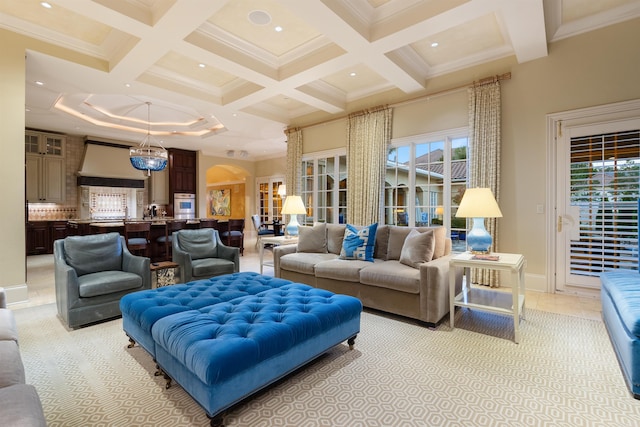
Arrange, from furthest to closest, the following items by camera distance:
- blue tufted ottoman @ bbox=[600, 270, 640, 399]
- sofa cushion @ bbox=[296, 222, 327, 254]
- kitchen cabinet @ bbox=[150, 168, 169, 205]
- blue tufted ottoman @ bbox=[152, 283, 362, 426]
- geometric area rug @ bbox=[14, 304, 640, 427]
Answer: kitchen cabinet @ bbox=[150, 168, 169, 205]
sofa cushion @ bbox=[296, 222, 327, 254]
blue tufted ottoman @ bbox=[600, 270, 640, 399]
geometric area rug @ bbox=[14, 304, 640, 427]
blue tufted ottoman @ bbox=[152, 283, 362, 426]

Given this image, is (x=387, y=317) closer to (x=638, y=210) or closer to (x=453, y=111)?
(x=638, y=210)

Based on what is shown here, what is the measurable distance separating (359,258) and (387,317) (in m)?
0.81

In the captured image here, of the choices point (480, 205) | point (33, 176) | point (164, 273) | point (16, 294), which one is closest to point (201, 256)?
point (164, 273)

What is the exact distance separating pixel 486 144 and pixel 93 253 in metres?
5.22

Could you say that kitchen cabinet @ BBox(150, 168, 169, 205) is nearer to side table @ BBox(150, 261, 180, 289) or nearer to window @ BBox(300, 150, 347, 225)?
Answer: window @ BBox(300, 150, 347, 225)

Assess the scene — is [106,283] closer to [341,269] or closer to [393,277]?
[341,269]

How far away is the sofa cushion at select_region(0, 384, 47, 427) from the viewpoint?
3.42 ft

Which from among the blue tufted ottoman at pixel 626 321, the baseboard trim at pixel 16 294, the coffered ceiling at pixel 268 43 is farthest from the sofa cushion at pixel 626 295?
the baseboard trim at pixel 16 294

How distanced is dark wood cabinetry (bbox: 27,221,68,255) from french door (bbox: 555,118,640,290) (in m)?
10.6

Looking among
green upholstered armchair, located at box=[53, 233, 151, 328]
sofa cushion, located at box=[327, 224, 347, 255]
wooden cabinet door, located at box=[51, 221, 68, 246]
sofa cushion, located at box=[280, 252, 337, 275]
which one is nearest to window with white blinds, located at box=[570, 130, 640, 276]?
sofa cushion, located at box=[327, 224, 347, 255]

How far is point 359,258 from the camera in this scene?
390 centimetres

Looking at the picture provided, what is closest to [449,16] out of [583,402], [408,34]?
[408,34]

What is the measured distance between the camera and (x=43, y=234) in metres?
7.87

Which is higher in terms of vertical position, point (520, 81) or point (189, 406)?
point (520, 81)
